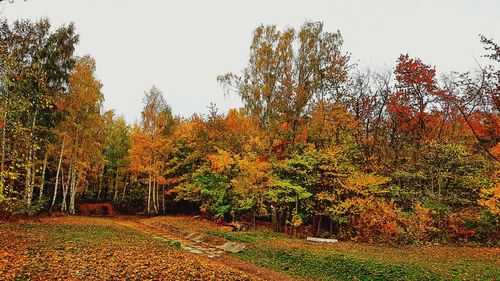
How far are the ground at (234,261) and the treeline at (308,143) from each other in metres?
2.92

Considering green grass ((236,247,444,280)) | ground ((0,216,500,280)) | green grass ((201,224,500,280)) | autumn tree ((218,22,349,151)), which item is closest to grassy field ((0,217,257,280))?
ground ((0,216,500,280))

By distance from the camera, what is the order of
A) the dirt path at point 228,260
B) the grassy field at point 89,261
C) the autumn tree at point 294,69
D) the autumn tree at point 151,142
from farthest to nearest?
the autumn tree at point 151,142 < the autumn tree at point 294,69 < the dirt path at point 228,260 < the grassy field at point 89,261

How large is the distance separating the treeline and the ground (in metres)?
2.92

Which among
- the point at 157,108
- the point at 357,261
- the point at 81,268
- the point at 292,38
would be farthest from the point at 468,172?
the point at 157,108

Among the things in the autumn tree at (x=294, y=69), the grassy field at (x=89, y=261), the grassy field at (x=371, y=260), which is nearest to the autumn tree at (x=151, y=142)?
the autumn tree at (x=294, y=69)

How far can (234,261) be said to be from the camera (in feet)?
44.5

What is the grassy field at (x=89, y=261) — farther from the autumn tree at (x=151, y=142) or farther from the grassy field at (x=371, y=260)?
the autumn tree at (x=151, y=142)

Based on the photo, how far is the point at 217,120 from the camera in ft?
93.2

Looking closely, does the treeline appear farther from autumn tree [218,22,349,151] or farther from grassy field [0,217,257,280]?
grassy field [0,217,257,280]

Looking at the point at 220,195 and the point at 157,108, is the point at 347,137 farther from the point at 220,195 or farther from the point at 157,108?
the point at 157,108

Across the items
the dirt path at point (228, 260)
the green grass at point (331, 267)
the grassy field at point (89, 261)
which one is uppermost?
the grassy field at point (89, 261)

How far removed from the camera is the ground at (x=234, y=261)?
867 cm

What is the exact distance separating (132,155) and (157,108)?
5.31 metres

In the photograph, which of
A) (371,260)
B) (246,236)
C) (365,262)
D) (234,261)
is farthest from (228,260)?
(371,260)
